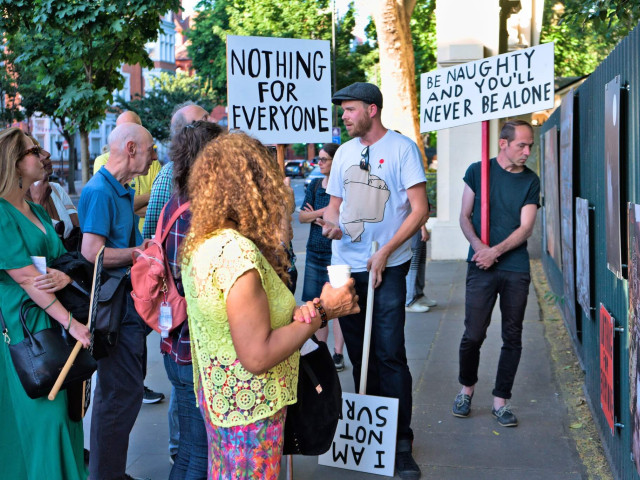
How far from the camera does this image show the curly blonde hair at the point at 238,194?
8.82 feet

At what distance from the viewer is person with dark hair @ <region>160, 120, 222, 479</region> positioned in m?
3.38

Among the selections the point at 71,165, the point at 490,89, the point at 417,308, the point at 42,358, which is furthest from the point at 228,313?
the point at 71,165

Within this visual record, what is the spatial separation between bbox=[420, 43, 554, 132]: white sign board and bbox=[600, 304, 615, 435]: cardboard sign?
1.56 meters

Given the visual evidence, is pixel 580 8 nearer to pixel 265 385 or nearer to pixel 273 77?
pixel 273 77

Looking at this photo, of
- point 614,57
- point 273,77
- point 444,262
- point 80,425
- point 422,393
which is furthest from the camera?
point 444,262

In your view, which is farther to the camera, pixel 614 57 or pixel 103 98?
pixel 103 98

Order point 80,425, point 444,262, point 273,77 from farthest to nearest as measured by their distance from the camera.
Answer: point 444,262, point 273,77, point 80,425

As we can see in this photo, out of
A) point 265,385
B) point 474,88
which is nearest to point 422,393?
point 474,88

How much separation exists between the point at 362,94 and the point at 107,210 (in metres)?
1.57

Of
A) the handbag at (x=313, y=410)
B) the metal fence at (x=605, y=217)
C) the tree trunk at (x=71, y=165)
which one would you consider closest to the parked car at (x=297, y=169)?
the tree trunk at (x=71, y=165)

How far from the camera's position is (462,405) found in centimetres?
567

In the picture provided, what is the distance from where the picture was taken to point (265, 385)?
273 centimetres

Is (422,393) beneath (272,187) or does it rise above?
beneath

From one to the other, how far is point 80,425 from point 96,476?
16.1 inches
